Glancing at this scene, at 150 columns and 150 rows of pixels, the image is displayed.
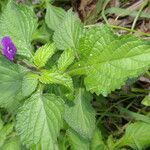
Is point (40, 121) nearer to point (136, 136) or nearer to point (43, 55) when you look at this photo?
point (43, 55)

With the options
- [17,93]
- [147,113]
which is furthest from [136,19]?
[17,93]

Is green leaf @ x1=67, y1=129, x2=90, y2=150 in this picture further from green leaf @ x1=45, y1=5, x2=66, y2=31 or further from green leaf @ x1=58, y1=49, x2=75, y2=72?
green leaf @ x1=45, y1=5, x2=66, y2=31

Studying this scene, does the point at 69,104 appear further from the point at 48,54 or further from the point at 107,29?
the point at 107,29

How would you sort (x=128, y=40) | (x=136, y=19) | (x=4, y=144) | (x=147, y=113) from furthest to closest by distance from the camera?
(x=136, y=19) < (x=147, y=113) < (x=4, y=144) < (x=128, y=40)

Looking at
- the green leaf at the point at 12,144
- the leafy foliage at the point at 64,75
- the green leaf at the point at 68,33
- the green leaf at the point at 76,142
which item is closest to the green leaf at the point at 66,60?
the leafy foliage at the point at 64,75

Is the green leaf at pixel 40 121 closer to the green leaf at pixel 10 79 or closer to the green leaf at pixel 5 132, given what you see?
the green leaf at pixel 10 79

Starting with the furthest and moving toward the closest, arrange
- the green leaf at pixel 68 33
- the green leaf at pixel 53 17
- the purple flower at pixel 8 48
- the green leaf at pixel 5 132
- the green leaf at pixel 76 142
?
the green leaf at pixel 53 17
the green leaf at pixel 5 132
the green leaf at pixel 76 142
the green leaf at pixel 68 33
the purple flower at pixel 8 48

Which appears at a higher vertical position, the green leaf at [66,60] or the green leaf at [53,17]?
the green leaf at [53,17]

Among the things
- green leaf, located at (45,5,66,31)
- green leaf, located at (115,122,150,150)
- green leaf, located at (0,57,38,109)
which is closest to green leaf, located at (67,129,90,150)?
green leaf, located at (115,122,150,150)
